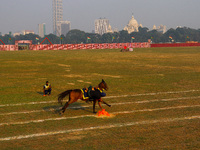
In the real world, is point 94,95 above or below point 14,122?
above

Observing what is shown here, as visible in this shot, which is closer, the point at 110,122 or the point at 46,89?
the point at 110,122

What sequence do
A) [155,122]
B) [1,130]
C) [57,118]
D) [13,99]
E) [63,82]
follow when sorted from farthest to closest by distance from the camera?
1. [63,82]
2. [13,99]
3. [57,118]
4. [155,122]
5. [1,130]

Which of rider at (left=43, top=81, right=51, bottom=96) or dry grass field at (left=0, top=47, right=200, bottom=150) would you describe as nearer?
dry grass field at (left=0, top=47, right=200, bottom=150)

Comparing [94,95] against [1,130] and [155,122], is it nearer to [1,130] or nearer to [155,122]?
[155,122]

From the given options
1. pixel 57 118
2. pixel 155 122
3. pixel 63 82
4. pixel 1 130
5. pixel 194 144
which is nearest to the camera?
pixel 194 144

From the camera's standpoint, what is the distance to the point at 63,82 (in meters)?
21.7

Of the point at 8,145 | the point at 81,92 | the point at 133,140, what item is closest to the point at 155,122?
the point at 133,140

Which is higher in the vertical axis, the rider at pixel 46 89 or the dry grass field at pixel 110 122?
the rider at pixel 46 89

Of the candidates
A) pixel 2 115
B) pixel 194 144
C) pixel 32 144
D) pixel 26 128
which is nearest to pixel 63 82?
pixel 2 115

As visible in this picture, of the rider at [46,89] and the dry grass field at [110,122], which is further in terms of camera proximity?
the rider at [46,89]

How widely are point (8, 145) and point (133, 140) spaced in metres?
3.93

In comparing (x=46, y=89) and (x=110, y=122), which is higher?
(x=46, y=89)

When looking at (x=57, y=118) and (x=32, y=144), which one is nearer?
(x=32, y=144)

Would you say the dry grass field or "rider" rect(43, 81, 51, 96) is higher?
"rider" rect(43, 81, 51, 96)
